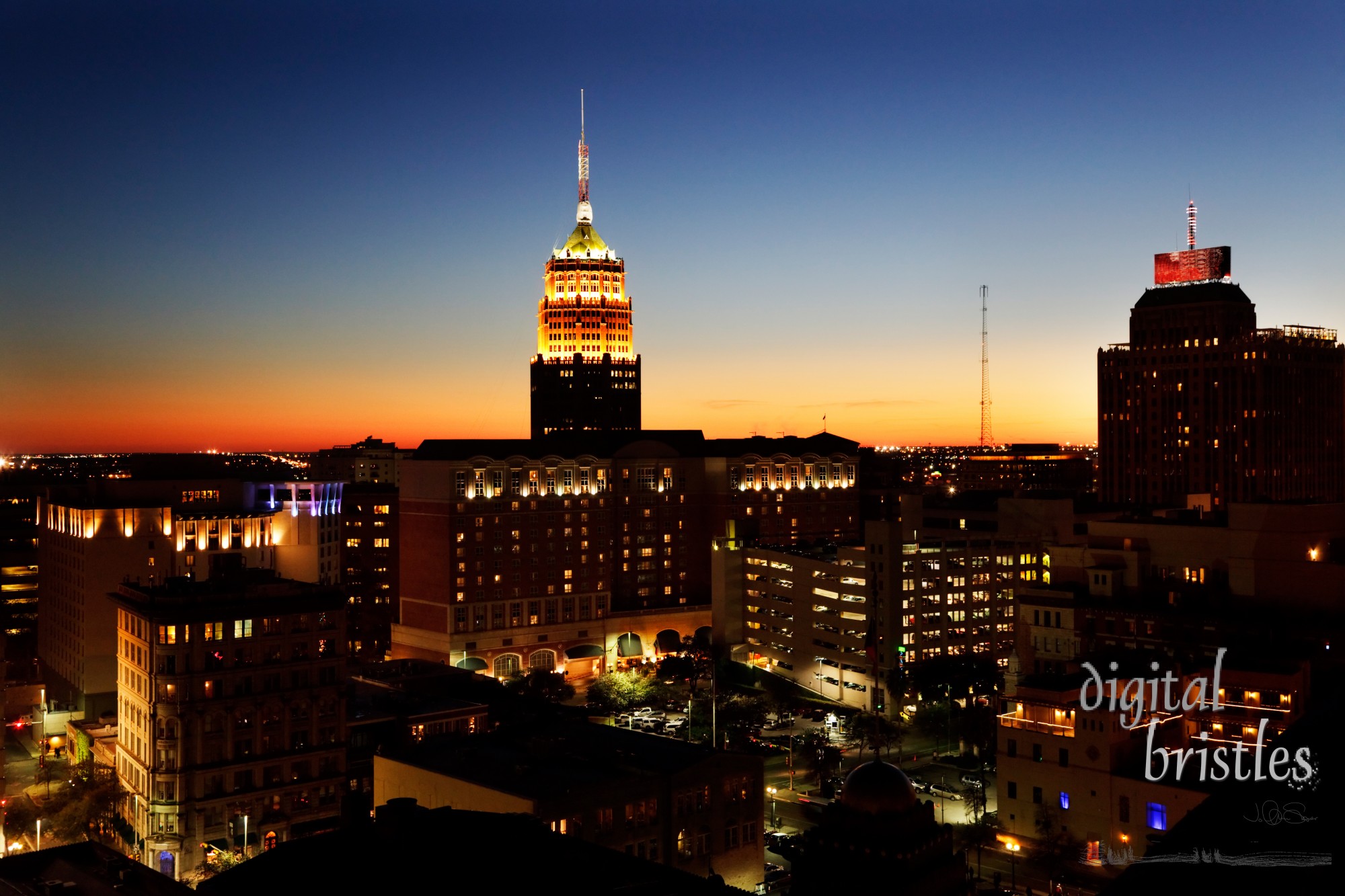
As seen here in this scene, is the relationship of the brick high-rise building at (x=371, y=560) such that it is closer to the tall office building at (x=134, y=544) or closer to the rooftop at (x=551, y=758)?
the tall office building at (x=134, y=544)

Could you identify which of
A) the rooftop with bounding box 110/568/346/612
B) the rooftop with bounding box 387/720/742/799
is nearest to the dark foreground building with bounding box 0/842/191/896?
the rooftop with bounding box 387/720/742/799

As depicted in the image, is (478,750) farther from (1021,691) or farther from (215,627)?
(1021,691)

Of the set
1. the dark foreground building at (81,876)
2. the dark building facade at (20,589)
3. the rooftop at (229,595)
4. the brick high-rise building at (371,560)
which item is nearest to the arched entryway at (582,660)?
the brick high-rise building at (371,560)

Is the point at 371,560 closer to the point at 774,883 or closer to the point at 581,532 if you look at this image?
the point at 581,532

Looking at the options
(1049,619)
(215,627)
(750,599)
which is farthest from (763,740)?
Result: (215,627)

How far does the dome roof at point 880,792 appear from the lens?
39812 millimetres

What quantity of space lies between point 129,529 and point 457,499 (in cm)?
3892

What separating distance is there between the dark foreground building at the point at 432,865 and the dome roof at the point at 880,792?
8912mm

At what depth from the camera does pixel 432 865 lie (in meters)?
44.6

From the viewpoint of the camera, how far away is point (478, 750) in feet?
238

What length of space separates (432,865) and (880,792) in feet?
52.6
